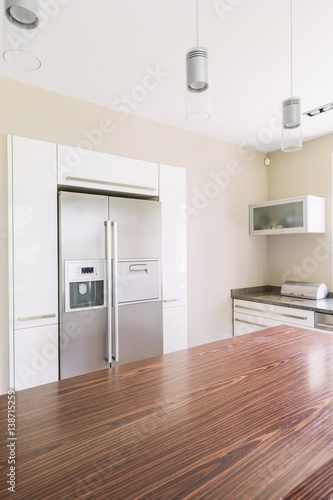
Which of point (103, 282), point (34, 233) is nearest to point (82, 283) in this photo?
point (103, 282)

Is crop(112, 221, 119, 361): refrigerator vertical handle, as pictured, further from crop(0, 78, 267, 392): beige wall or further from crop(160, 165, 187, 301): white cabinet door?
crop(0, 78, 267, 392): beige wall

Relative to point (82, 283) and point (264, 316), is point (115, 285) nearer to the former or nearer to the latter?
point (82, 283)

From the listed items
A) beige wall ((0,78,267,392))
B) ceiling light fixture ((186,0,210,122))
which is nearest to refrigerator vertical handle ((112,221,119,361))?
beige wall ((0,78,267,392))

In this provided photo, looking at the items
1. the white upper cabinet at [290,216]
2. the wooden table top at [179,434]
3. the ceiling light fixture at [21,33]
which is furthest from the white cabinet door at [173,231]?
Answer: the ceiling light fixture at [21,33]

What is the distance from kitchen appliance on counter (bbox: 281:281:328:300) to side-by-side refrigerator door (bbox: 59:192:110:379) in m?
2.11

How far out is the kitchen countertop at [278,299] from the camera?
2.69 metres

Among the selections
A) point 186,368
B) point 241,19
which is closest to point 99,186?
point 241,19

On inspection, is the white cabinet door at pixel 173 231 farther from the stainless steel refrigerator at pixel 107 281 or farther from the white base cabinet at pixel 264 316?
the white base cabinet at pixel 264 316

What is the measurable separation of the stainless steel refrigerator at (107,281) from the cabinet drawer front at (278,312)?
125 centimetres

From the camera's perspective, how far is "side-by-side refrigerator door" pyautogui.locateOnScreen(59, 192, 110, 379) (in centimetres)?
206

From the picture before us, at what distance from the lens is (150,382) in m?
1.04

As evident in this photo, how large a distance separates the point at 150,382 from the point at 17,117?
6.80 feet

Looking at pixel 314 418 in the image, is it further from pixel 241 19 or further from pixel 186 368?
pixel 241 19

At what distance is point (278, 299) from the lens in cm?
314
